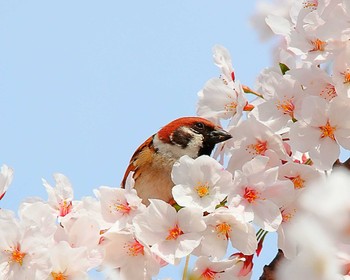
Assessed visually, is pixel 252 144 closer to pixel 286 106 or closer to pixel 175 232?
pixel 286 106

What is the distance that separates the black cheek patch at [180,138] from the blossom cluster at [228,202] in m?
1.77

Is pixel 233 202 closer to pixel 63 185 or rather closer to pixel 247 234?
pixel 247 234

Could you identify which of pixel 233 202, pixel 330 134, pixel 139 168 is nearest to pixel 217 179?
pixel 233 202

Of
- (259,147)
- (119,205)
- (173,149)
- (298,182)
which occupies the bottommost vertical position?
(173,149)

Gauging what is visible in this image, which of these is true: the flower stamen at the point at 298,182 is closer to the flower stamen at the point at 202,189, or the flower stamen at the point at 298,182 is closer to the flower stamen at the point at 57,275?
the flower stamen at the point at 202,189

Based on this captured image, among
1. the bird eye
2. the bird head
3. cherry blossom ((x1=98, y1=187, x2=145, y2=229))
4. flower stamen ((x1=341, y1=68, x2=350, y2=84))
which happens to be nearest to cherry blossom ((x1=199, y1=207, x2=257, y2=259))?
cherry blossom ((x1=98, y1=187, x2=145, y2=229))

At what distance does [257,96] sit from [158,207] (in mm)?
721

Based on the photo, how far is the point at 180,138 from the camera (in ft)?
12.9

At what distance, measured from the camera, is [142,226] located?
71.2 inches

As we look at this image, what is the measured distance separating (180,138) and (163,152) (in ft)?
0.49

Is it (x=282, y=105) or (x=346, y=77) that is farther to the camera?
(x=282, y=105)

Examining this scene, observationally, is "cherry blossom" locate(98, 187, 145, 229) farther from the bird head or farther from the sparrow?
the bird head

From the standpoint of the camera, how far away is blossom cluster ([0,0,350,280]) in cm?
178

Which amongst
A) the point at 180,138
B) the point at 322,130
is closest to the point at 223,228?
the point at 322,130
